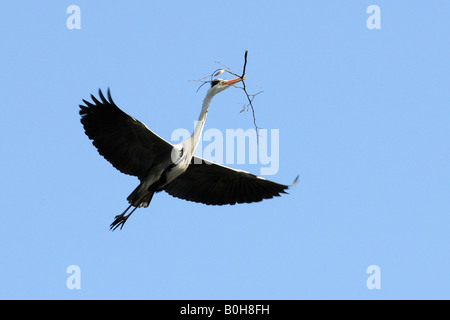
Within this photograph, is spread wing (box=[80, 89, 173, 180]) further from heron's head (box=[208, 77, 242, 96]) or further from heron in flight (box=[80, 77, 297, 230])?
heron's head (box=[208, 77, 242, 96])

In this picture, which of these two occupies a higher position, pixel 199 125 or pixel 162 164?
pixel 199 125

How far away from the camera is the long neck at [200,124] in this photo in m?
15.4

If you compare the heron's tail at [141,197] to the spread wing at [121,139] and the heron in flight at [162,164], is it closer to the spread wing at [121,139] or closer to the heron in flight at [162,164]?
the heron in flight at [162,164]

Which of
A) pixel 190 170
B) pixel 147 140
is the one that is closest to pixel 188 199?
pixel 190 170

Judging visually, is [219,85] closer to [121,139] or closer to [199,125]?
[199,125]

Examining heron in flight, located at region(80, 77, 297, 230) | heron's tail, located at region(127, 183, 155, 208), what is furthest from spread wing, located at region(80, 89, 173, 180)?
heron's tail, located at region(127, 183, 155, 208)

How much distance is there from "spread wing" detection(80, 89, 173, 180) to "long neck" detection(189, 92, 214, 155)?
469mm

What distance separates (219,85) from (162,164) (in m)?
1.74

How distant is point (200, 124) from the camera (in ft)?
50.8

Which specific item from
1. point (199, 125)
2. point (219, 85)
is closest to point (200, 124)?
point (199, 125)

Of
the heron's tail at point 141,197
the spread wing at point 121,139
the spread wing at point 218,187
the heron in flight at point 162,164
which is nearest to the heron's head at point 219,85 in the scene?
the heron in flight at point 162,164

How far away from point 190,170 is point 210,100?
150 cm

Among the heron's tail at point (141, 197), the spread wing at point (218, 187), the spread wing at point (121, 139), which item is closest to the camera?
the spread wing at point (121, 139)
